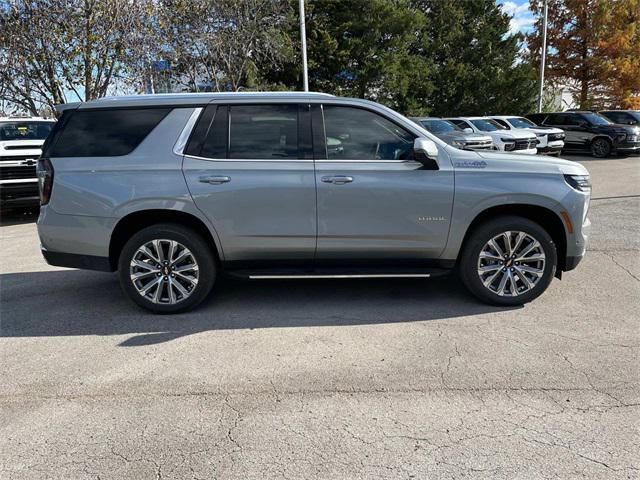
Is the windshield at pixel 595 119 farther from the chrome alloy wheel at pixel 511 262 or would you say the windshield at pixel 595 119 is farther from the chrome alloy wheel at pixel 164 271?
the chrome alloy wheel at pixel 164 271

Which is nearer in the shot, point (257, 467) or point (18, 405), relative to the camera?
point (257, 467)

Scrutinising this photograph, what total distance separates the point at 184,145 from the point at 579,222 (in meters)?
3.62

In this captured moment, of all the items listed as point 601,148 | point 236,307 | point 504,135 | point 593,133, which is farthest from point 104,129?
point 593,133

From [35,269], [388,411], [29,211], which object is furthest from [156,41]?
[388,411]

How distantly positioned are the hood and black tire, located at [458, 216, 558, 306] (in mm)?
454

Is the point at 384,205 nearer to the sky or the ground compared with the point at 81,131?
nearer to the ground

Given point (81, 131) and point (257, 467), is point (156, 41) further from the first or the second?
point (257, 467)

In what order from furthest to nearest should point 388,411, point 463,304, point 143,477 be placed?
point 463,304
point 388,411
point 143,477

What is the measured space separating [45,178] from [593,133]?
1984 centimetres

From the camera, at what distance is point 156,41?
15.1 m

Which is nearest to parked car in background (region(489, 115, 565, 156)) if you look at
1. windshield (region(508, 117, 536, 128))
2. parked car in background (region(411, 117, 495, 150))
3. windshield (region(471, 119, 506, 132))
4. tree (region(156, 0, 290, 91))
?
windshield (region(508, 117, 536, 128))

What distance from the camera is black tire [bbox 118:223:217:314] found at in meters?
4.40

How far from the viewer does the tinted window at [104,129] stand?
440 centimetres

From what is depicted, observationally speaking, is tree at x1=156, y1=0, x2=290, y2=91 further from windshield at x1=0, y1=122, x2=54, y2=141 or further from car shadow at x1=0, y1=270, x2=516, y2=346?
car shadow at x1=0, y1=270, x2=516, y2=346
